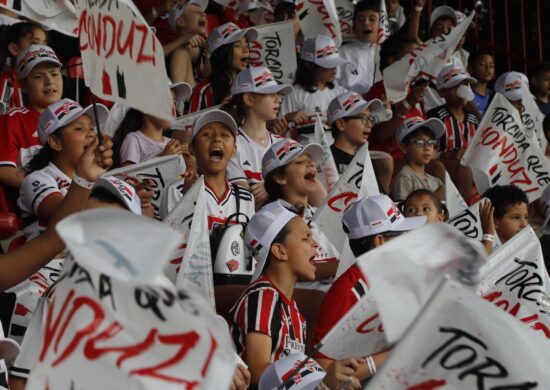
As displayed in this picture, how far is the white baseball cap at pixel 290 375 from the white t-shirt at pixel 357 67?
19.7 feet

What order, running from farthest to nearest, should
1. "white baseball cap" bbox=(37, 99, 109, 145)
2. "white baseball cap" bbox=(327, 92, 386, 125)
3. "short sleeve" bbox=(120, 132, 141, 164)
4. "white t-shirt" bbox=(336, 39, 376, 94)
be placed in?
"white t-shirt" bbox=(336, 39, 376, 94) → "white baseball cap" bbox=(327, 92, 386, 125) → "short sleeve" bbox=(120, 132, 141, 164) → "white baseball cap" bbox=(37, 99, 109, 145)

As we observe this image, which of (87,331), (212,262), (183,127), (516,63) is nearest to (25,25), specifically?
(183,127)

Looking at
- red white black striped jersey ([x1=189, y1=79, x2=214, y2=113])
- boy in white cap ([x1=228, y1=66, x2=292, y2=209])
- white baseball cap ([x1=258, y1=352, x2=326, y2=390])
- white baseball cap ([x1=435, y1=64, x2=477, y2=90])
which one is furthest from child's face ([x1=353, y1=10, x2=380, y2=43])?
white baseball cap ([x1=258, y1=352, x2=326, y2=390])

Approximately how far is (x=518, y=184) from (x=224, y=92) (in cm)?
218

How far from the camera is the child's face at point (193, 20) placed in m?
9.39

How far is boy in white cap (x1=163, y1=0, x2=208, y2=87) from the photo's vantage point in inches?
366

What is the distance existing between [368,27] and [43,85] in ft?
14.0

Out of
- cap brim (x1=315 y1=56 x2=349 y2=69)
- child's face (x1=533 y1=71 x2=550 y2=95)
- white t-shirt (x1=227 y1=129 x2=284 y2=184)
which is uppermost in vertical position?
white t-shirt (x1=227 y1=129 x2=284 y2=184)

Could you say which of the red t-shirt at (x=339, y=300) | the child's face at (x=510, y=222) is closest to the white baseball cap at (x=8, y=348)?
the red t-shirt at (x=339, y=300)

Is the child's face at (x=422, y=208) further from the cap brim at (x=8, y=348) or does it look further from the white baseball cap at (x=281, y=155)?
the cap brim at (x=8, y=348)

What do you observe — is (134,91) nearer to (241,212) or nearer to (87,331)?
(87,331)

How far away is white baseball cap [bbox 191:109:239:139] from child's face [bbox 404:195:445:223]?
3.86 feet

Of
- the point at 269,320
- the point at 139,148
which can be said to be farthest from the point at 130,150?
the point at 269,320

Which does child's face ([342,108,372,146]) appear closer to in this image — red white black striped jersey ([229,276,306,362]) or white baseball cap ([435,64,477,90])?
white baseball cap ([435,64,477,90])
